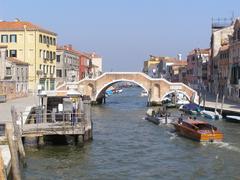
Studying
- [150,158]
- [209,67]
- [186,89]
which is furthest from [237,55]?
[150,158]

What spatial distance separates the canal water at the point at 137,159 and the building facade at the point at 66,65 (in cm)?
3957

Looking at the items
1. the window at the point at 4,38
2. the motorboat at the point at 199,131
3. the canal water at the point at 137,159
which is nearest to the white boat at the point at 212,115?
the canal water at the point at 137,159

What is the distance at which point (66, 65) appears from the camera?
246ft

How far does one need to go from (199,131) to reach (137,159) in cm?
667

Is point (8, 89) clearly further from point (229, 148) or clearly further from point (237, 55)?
point (229, 148)

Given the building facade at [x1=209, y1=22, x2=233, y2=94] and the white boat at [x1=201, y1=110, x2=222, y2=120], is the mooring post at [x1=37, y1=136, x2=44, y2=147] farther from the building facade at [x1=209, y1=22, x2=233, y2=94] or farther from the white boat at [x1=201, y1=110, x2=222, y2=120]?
the building facade at [x1=209, y1=22, x2=233, y2=94]

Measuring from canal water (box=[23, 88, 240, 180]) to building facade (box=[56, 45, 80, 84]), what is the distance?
39569 mm

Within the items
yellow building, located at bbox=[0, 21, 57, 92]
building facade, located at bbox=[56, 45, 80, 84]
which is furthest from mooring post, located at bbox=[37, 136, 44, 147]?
building facade, located at bbox=[56, 45, 80, 84]

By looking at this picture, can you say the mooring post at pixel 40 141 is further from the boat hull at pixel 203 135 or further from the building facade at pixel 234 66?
the building facade at pixel 234 66

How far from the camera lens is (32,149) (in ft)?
81.5

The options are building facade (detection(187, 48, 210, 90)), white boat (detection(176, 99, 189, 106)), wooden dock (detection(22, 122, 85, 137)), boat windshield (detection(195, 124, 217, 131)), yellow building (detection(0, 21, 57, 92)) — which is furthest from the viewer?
building facade (detection(187, 48, 210, 90))

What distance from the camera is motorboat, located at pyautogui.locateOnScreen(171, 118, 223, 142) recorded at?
28812 mm

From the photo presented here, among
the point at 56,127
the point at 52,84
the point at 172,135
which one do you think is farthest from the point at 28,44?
the point at 56,127

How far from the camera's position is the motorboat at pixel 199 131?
28812 mm
